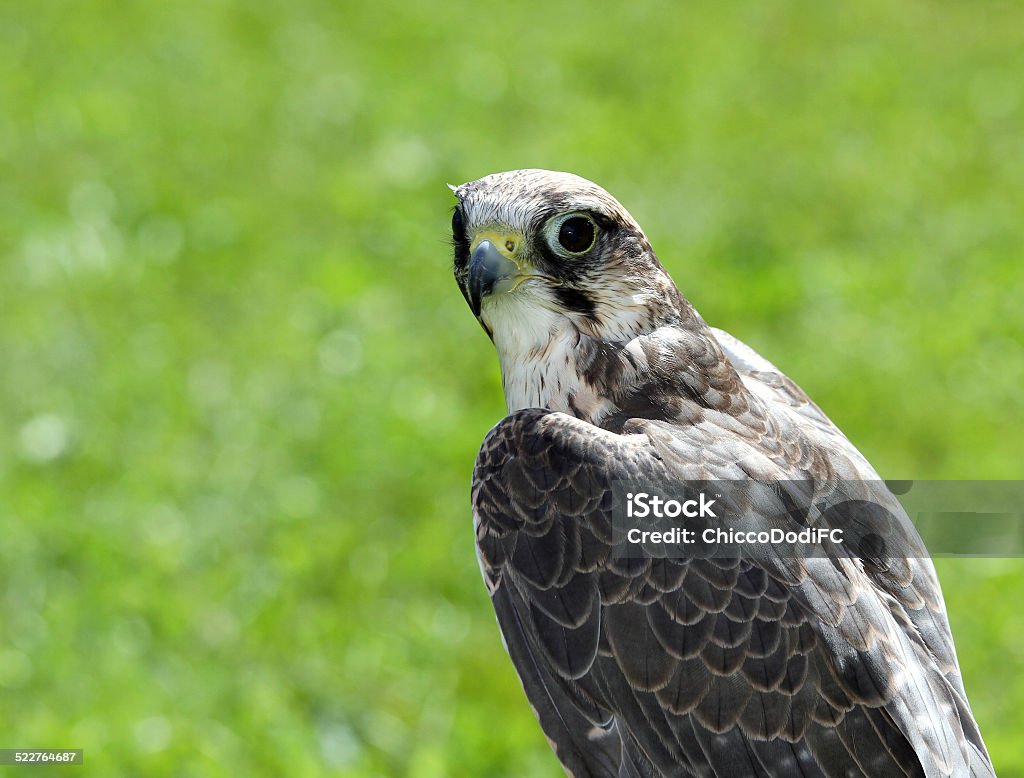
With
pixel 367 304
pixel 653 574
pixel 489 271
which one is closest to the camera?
pixel 653 574

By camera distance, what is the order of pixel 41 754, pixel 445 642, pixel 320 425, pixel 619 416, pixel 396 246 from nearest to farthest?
pixel 619 416 < pixel 41 754 < pixel 445 642 < pixel 320 425 < pixel 396 246

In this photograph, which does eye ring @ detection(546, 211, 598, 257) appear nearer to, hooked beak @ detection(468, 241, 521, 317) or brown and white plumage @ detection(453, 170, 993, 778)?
brown and white plumage @ detection(453, 170, 993, 778)

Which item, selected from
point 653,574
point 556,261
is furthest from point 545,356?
point 653,574

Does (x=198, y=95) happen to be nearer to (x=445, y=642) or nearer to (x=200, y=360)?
(x=200, y=360)

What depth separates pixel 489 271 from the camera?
10.8 feet

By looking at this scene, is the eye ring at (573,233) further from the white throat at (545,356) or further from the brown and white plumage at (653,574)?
the white throat at (545,356)

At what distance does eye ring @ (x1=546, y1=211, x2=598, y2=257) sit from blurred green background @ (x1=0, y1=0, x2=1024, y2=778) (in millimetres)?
2902

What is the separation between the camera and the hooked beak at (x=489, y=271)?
10.8 feet

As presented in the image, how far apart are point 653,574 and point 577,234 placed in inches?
34.7

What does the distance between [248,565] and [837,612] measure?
152 inches

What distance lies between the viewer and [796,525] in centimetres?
316

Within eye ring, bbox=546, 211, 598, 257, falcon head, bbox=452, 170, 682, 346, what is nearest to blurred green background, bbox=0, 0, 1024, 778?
falcon head, bbox=452, 170, 682, 346

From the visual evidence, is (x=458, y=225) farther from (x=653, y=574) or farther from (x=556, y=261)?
(x=653, y=574)

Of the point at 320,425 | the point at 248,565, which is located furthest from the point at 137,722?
the point at 320,425
